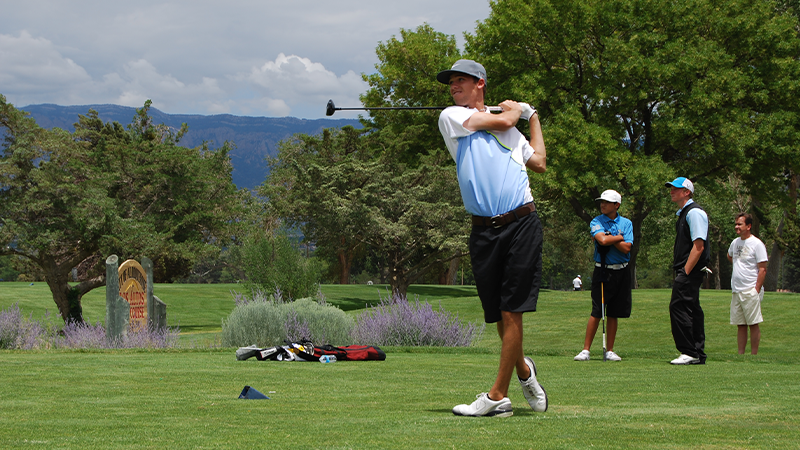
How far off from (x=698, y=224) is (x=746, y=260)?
3.06 meters

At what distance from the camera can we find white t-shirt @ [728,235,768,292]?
11047 millimetres

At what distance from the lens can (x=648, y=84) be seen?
29.4m

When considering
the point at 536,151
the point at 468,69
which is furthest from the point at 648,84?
the point at 468,69

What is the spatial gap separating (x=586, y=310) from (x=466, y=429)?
68.1 ft

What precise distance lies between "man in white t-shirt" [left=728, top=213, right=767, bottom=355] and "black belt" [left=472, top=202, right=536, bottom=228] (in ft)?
25.5

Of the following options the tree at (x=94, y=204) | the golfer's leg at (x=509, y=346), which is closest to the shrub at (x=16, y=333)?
the tree at (x=94, y=204)

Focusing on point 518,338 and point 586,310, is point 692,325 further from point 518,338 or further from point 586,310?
point 586,310

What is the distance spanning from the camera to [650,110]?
31.8 metres

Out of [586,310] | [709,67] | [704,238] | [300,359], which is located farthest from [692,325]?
[709,67]

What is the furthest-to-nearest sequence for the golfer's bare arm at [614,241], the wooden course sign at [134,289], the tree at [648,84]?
the tree at [648,84]
the wooden course sign at [134,289]
the golfer's bare arm at [614,241]

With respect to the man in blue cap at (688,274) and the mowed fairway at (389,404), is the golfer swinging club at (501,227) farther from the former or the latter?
the man in blue cap at (688,274)

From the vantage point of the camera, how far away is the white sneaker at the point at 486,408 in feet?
14.1

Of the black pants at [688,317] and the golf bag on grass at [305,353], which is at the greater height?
the black pants at [688,317]

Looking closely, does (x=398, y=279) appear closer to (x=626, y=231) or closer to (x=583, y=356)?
(x=583, y=356)
